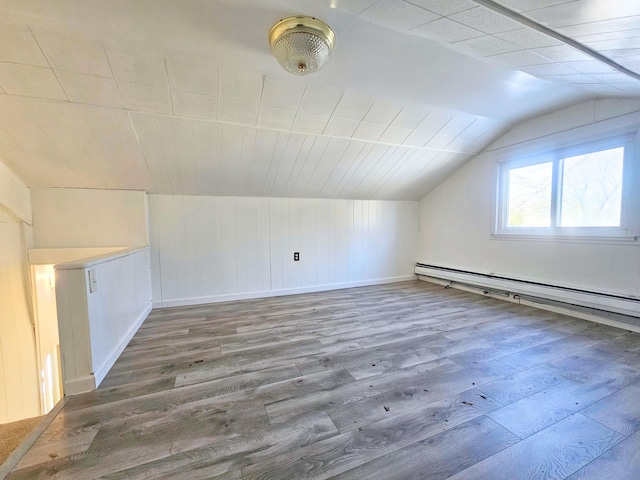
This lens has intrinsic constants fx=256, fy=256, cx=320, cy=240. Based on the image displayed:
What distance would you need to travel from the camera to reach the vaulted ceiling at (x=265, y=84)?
1.32 meters

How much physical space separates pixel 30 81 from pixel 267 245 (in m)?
2.47

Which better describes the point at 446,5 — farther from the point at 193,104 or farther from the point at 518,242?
the point at 518,242

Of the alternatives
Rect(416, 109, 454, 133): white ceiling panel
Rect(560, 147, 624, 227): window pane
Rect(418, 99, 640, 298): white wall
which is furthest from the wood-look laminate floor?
Rect(416, 109, 454, 133): white ceiling panel

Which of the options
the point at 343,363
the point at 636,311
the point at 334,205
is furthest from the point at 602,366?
the point at 334,205

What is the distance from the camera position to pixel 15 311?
2480mm

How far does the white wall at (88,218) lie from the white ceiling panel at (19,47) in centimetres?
143

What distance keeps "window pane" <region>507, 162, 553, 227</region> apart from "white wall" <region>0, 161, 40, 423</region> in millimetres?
5311

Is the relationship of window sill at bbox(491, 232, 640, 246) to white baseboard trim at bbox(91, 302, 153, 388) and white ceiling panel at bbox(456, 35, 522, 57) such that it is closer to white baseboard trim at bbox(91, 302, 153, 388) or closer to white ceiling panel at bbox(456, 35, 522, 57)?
white ceiling panel at bbox(456, 35, 522, 57)

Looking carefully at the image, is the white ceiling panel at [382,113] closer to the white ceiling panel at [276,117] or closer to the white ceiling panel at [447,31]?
the white ceiling panel at [276,117]

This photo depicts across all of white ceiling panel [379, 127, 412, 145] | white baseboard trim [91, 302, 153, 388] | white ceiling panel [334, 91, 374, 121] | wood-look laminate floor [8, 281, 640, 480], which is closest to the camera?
wood-look laminate floor [8, 281, 640, 480]

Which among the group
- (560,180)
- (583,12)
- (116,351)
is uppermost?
(583,12)

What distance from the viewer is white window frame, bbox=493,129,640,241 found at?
2.30 metres

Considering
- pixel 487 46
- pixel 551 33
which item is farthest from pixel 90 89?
pixel 551 33

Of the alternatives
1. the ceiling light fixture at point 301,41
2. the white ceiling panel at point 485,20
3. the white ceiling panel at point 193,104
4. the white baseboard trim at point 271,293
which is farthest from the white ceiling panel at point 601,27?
the white baseboard trim at point 271,293
